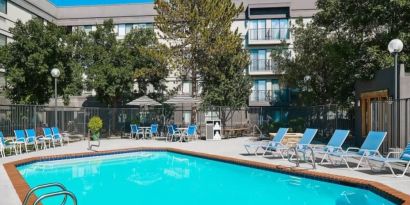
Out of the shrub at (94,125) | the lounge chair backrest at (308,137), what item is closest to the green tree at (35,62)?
the shrub at (94,125)

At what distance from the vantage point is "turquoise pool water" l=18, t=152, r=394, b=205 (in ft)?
31.8

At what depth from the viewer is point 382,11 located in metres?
17.7

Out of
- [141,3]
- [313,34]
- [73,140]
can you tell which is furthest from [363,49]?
[141,3]

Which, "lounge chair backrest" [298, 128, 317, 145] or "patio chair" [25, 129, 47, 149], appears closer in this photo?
"lounge chair backrest" [298, 128, 317, 145]

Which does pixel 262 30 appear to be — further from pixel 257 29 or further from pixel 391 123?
pixel 391 123

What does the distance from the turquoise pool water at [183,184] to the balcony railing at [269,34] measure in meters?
22.2

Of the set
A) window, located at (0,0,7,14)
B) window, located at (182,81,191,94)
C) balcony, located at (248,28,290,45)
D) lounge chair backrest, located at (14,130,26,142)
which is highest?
window, located at (0,0,7,14)

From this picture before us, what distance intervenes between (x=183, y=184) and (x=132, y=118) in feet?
56.4

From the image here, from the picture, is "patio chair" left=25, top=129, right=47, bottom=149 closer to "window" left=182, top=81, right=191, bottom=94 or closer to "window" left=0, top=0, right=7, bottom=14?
"window" left=0, top=0, right=7, bottom=14

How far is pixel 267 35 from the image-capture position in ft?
121

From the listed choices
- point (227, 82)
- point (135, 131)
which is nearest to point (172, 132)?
point (135, 131)

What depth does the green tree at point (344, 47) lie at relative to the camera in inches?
703

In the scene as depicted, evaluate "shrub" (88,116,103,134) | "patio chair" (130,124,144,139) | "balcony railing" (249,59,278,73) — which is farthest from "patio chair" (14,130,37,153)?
"balcony railing" (249,59,278,73)

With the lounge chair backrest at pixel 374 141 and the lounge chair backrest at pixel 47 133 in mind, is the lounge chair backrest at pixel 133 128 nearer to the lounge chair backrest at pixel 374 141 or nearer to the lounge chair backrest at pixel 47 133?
the lounge chair backrest at pixel 47 133
